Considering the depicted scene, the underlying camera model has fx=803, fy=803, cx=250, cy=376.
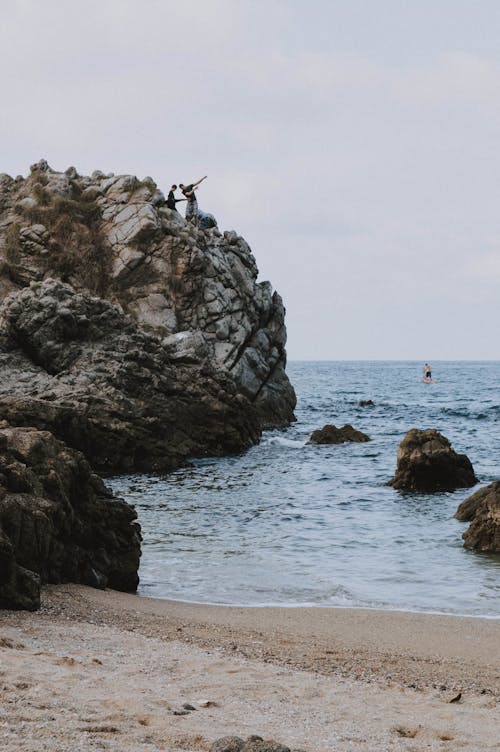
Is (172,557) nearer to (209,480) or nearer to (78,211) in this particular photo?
(209,480)

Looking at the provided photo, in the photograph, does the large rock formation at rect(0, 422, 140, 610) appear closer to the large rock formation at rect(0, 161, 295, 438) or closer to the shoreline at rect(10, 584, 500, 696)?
the shoreline at rect(10, 584, 500, 696)

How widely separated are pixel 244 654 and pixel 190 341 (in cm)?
2781

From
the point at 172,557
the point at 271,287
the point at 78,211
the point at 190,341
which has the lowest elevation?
the point at 172,557

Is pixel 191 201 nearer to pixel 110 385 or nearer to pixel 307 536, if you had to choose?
pixel 110 385

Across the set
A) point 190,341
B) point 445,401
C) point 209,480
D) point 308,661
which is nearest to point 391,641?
point 308,661

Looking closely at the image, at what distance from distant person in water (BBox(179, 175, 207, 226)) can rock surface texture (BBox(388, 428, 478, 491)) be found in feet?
71.3

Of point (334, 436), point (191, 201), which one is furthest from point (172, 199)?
point (334, 436)

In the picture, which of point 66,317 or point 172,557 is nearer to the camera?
point 172,557

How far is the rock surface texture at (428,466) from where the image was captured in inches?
876

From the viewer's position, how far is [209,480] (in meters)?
23.4

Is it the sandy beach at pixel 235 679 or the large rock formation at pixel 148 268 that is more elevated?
the large rock formation at pixel 148 268

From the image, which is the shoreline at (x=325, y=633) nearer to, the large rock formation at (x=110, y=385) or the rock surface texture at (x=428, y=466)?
the rock surface texture at (x=428, y=466)

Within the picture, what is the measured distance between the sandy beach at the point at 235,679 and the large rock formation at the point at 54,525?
386 mm

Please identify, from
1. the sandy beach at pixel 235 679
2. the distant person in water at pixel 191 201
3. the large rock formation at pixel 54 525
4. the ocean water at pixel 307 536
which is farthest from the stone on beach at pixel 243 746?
the distant person in water at pixel 191 201
